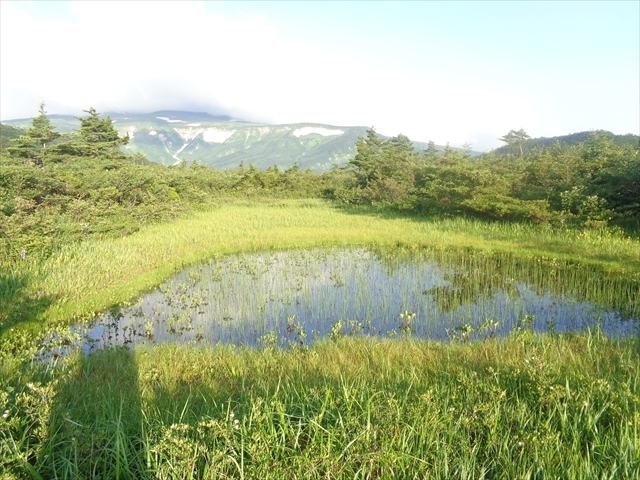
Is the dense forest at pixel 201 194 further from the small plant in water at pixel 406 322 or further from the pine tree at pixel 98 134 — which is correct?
the small plant in water at pixel 406 322

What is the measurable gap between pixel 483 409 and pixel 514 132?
61.7 m

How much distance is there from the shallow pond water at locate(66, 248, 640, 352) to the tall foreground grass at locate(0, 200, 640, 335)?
807 mm

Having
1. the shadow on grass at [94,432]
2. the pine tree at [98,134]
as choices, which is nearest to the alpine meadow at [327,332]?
the shadow on grass at [94,432]

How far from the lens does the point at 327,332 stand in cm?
701

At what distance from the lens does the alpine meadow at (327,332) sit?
8.81ft

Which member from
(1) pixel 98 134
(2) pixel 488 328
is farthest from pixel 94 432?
(1) pixel 98 134

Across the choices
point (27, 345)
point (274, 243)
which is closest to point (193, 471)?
point (27, 345)

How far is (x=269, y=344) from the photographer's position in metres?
6.21

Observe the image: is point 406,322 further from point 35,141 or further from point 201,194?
point 35,141

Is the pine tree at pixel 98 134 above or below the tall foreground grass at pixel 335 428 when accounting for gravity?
above

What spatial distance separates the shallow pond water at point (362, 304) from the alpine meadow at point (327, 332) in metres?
0.07

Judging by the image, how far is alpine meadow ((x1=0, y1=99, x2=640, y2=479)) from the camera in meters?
Result: 2.69

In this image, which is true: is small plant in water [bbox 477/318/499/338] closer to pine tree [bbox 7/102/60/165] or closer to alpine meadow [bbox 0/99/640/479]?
alpine meadow [bbox 0/99/640/479]

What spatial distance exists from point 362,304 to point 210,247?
7.09 m
